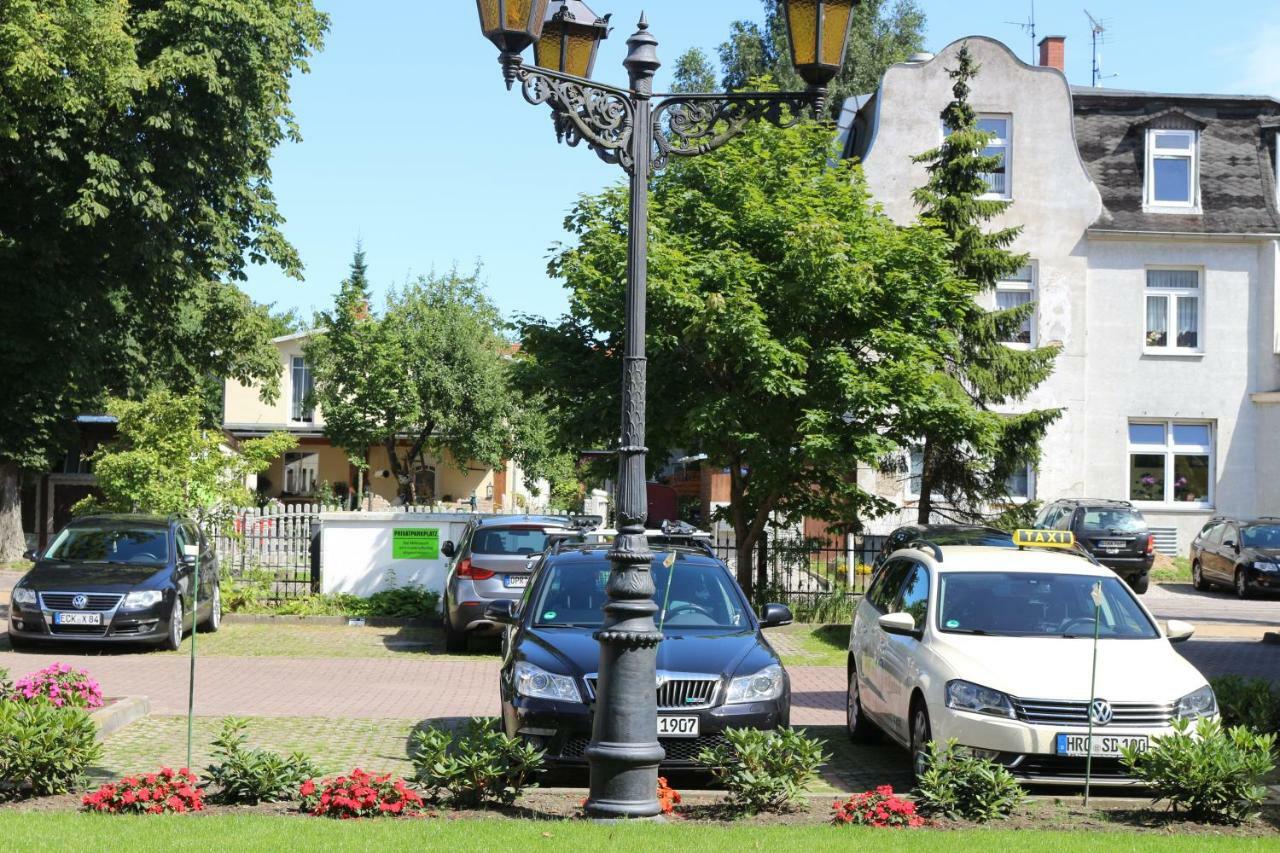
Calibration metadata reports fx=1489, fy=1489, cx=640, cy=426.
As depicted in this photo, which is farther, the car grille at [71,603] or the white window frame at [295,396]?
the white window frame at [295,396]

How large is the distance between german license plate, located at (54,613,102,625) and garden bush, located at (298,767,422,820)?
33.2ft

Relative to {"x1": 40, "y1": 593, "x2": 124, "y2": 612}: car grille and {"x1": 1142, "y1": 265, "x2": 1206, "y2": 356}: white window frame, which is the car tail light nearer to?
{"x1": 40, "y1": 593, "x2": 124, "y2": 612}: car grille

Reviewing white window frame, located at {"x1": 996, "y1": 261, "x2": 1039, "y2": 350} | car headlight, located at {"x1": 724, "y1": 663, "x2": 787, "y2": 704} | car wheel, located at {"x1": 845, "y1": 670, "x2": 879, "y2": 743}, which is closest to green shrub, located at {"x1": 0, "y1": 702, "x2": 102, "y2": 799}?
car headlight, located at {"x1": 724, "y1": 663, "x2": 787, "y2": 704}

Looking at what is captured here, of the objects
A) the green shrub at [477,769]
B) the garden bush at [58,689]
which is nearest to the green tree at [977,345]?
the garden bush at [58,689]

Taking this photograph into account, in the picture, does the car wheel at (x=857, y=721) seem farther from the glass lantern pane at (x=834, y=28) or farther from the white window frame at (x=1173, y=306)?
the white window frame at (x=1173, y=306)

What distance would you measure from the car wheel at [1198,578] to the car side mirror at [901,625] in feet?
74.4

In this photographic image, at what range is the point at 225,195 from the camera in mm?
29078

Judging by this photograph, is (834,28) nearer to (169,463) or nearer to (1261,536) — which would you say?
(169,463)

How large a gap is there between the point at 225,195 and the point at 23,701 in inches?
810

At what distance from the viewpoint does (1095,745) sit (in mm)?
9125

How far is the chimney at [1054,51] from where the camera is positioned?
40750 millimetres

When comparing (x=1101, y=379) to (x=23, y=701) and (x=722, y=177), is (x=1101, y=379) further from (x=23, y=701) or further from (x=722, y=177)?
(x=23, y=701)

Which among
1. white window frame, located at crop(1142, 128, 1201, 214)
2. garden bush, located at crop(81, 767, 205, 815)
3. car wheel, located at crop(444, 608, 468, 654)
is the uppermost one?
white window frame, located at crop(1142, 128, 1201, 214)

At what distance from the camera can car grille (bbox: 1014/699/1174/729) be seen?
9.21 meters
